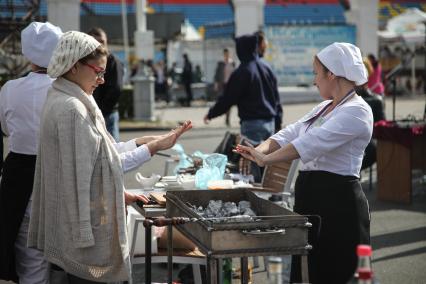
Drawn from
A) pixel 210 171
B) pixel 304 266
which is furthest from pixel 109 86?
pixel 304 266

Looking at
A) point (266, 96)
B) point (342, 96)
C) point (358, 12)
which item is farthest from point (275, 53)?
point (342, 96)

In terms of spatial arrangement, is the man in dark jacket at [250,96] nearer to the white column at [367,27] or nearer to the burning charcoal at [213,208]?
the burning charcoal at [213,208]

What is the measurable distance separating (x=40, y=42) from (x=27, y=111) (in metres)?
0.44

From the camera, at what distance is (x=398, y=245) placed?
26.5 feet

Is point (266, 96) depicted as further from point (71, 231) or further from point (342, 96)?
point (71, 231)

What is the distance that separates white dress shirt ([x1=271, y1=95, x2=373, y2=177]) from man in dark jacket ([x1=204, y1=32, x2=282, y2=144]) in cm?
377

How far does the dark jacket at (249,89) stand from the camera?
842cm

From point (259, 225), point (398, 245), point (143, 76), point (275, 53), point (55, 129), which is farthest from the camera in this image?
point (275, 53)

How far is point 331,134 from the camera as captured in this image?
439cm

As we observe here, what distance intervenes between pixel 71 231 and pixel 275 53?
78.8 ft

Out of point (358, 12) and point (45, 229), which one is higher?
point (358, 12)

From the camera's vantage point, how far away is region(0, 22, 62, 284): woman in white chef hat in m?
4.93

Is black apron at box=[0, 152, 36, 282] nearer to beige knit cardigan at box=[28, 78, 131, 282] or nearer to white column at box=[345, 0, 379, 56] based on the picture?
beige knit cardigan at box=[28, 78, 131, 282]

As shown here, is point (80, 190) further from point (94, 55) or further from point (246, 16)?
point (246, 16)
